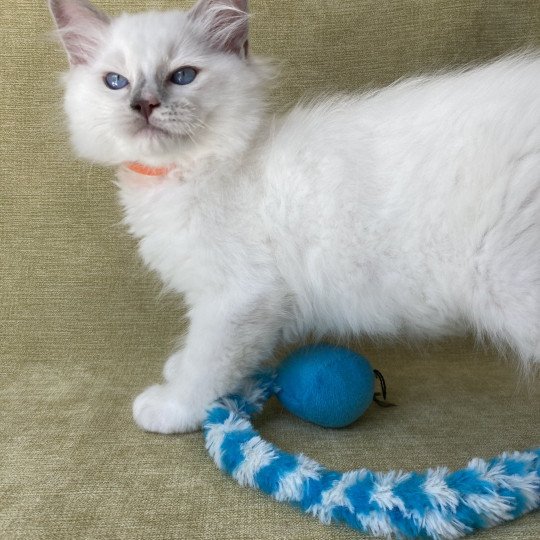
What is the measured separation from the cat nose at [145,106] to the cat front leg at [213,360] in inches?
16.8

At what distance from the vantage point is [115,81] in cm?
133

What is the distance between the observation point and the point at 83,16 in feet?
4.56

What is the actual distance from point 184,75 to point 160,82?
7 centimetres

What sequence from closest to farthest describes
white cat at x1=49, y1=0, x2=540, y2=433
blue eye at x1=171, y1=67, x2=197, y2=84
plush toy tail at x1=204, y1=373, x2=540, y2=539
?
plush toy tail at x1=204, y1=373, x2=540, y2=539 < white cat at x1=49, y1=0, x2=540, y2=433 < blue eye at x1=171, y1=67, x2=197, y2=84

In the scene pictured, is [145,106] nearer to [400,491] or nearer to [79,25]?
[79,25]

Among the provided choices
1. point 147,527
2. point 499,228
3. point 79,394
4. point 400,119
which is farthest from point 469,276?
point 79,394

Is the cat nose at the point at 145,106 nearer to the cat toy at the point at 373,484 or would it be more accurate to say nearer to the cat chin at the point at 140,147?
the cat chin at the point at 140,147

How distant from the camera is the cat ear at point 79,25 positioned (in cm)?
138

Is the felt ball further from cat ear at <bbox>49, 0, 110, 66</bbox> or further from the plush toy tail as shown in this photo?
cat ear at <bbox>49, 0, 110, 66</bbox>

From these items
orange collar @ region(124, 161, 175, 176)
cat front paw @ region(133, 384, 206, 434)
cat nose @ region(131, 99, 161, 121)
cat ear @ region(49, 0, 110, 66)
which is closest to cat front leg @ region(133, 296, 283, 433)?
cat front paw @ region(133, 384, 206, 434)

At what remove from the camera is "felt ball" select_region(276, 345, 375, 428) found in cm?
124

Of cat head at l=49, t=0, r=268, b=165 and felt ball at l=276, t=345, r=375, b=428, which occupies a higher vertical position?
cat head at l=49, t=0, r=268, b=165

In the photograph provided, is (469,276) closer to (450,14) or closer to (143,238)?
(143,238)

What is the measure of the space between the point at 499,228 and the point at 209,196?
0.61 meters
